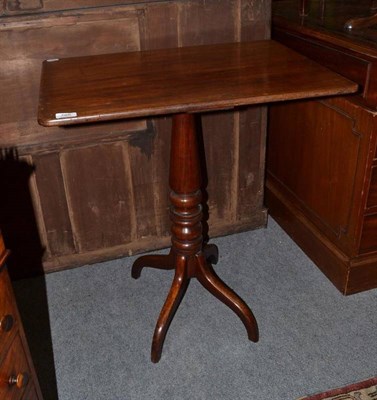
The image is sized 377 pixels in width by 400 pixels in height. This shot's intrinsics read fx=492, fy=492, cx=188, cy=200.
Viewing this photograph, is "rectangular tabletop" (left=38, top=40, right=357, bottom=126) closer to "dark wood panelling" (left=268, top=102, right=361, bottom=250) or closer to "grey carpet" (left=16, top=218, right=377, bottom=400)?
"dark wood panelling" (left=268, top=102, right=361, bottom=250)

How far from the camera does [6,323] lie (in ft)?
3.73

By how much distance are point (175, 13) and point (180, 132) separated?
632 millimetres

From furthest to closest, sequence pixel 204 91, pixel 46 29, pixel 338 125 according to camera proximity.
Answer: pixel 338 125 → pixel 46 29 → pixel 204 91

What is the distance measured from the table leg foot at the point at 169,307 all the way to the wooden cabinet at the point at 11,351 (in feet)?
2.33

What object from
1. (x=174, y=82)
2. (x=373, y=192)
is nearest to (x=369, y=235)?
(x=373, y=192)

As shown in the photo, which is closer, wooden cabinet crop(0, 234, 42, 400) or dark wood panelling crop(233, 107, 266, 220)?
wooden cabinet crop(0, 234, 42, 400)

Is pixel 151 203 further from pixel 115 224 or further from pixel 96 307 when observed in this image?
pixel 96 307

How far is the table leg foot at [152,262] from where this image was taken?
2.29 meters

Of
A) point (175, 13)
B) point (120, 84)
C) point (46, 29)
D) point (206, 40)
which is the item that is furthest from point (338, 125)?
point (46, 29)

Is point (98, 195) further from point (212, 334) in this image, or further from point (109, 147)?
point (212, 334)

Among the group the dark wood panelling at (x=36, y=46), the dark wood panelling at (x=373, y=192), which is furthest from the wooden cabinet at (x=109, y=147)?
the dark wood panelling at (x=373, y=192)

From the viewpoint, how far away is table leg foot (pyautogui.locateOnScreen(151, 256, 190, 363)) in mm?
1953

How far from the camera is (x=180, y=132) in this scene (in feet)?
5.83

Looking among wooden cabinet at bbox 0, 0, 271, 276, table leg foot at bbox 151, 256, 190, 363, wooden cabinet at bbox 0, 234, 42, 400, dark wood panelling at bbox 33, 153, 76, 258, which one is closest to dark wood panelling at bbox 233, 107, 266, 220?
wooden cabinet at bbox 0, 0, 271, 276
